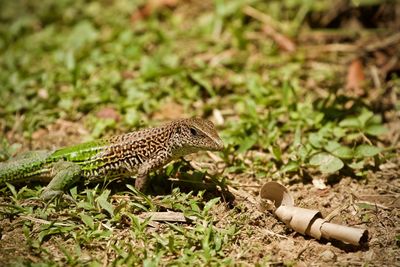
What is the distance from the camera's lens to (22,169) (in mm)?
5406

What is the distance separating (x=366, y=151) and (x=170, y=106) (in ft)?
9.30

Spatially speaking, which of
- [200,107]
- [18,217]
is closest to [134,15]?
[200,107]

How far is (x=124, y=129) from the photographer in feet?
21.7

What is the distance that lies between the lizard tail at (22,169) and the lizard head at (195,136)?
1.55 metres

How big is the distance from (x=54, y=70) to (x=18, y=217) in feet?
11.2

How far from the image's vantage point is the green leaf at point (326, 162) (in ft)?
18.5

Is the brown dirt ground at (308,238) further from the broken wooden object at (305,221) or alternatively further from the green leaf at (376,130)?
the green leaf at (376,130)

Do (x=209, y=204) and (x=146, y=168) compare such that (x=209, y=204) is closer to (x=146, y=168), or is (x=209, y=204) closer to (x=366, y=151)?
(x=146, y=168)

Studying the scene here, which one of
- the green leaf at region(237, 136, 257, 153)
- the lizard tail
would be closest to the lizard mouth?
the green leaf at region(237, 136, 257, 153)

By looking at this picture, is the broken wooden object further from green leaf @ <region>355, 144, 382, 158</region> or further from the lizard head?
green leaf @ <region>355, 144, 382, 158</region>

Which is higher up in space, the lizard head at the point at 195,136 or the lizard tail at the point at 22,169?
the lizard head at the point at 195,136

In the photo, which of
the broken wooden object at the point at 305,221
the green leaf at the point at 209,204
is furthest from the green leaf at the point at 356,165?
the green leaf at the point at 209,204

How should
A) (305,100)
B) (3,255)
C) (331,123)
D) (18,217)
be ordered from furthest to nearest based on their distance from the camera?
1. (305,100)
2. (331,123)
3. (18,217)
4. (3,255)

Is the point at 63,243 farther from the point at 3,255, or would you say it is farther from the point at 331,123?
the point at 331,123
